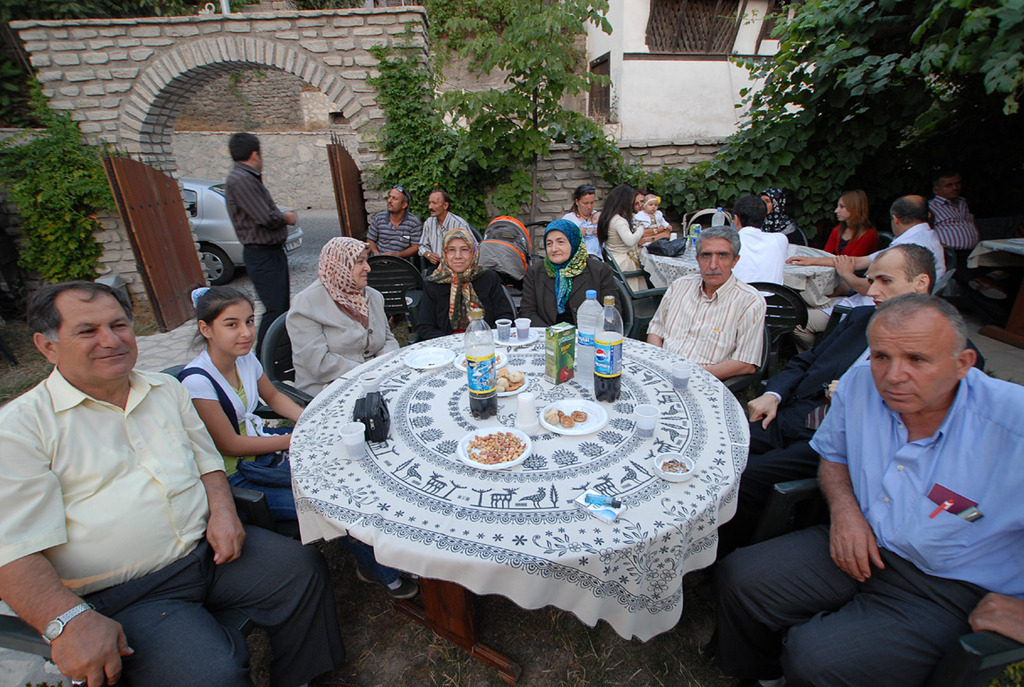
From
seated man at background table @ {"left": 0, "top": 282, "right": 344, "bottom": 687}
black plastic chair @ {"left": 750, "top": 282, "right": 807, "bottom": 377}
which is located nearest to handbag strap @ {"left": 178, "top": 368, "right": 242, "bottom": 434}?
seated man at background table @ {"left": 0, "top": 282, "right": 344, "bottom": 687}

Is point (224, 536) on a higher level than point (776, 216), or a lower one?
lower

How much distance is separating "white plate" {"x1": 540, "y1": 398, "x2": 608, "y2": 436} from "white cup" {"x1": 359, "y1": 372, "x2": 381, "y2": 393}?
800 millimetres

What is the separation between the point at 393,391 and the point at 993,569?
2185mm

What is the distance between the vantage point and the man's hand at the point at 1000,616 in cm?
121

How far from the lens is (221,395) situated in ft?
6.56

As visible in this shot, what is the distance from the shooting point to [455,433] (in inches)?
70.5

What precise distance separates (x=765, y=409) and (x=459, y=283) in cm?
214

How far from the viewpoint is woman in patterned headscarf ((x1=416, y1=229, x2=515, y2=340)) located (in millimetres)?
3318

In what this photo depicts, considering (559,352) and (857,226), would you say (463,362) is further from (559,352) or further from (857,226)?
(857,226)

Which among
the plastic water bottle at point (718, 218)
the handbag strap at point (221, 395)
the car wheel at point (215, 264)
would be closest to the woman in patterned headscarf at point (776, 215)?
the plastic water bottle at point (718, 218)

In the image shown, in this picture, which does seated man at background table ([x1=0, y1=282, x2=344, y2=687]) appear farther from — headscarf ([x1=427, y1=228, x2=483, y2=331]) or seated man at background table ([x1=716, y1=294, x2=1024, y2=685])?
headscarf ([x1=427, y1=228, x2=483, y2=331])

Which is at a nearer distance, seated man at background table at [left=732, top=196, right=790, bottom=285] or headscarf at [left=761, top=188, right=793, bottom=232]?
seated man at background table at [left=732, top=196, right=790, bottom=285]

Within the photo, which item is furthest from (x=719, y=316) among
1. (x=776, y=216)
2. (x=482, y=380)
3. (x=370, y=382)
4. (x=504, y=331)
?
(x=776, y=216)

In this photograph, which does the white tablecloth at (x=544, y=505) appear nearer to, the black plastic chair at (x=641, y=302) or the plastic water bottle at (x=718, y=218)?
the black plastic chair at (x=641, y=302)
